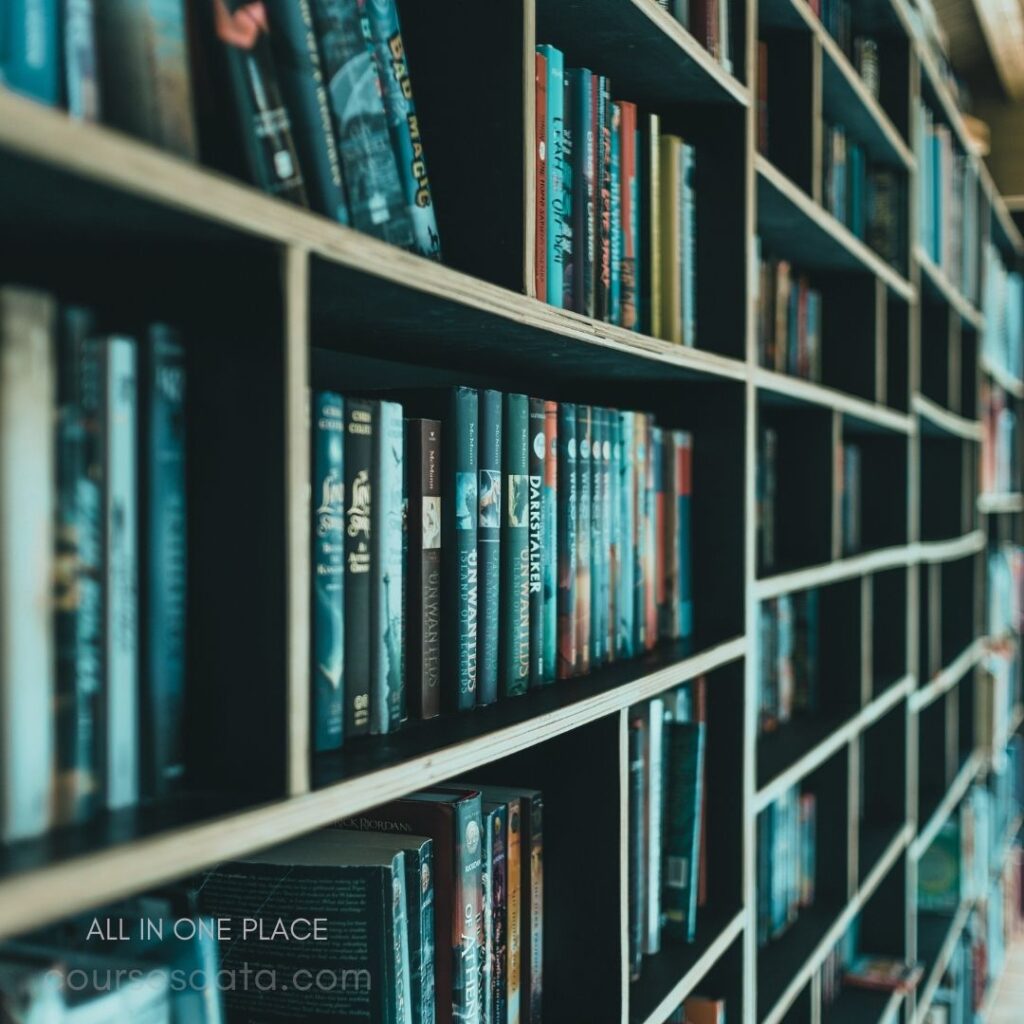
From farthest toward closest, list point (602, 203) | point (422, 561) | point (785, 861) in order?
1. point (785, 861)
2. point (602, 203)
3. point (422, 561)

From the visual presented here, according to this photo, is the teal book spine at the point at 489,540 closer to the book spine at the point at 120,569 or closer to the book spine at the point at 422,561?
the book spine at the point at 422,561

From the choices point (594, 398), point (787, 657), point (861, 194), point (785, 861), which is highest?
point (861, 194)

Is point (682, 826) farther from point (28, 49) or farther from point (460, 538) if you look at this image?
point (28, 49)

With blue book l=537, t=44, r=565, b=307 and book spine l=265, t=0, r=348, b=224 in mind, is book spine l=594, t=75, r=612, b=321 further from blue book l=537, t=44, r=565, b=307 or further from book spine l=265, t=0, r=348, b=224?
book spine l=265, t=0, r=348, b=224

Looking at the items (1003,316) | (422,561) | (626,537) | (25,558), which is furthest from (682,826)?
(1003,316)

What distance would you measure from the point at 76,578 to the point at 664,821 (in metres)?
0.89

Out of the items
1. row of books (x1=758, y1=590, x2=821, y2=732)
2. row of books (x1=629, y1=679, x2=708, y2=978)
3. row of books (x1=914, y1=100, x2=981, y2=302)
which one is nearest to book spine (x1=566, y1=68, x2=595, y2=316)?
row of books (x1=629, y1=679, x2=708, y2=978)

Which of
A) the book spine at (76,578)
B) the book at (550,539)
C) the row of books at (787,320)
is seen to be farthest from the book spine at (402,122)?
the row of books at (787,320)

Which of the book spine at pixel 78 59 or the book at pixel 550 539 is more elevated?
the book spine at pixel 78 59

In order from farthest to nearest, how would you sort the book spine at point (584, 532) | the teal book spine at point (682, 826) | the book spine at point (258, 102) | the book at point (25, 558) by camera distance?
1. the teal book spine at point (682, 826)
2. the book spine at point (584, 532)
3. the book spine at point (258, 102)
4. the book at point (25, 558)

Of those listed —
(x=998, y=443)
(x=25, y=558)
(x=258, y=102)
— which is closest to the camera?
(x=25, y=558)

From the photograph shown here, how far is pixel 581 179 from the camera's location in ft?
3.51

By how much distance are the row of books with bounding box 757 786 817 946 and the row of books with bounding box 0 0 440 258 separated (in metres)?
1.23

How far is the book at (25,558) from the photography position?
20.8 inches
